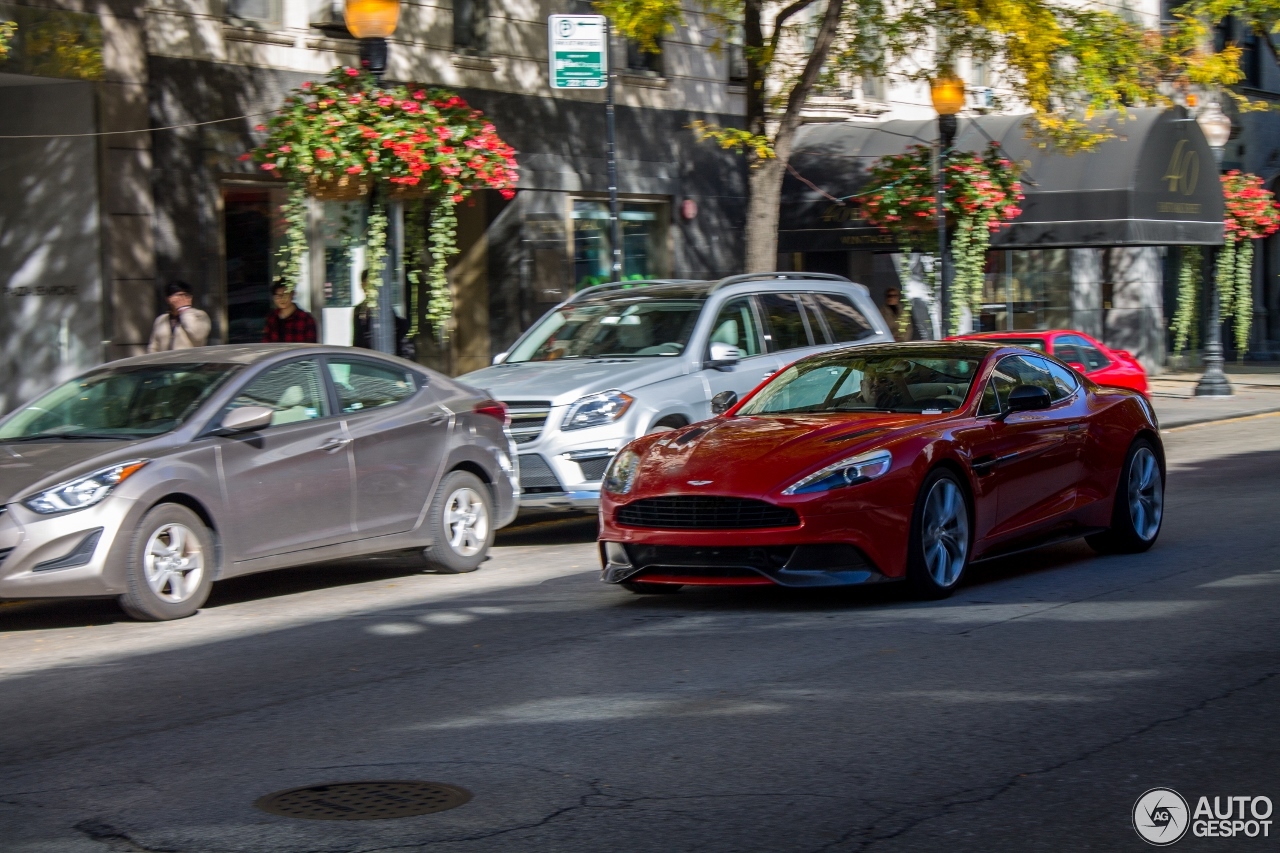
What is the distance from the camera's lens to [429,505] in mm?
11039

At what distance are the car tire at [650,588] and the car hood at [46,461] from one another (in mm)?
2910

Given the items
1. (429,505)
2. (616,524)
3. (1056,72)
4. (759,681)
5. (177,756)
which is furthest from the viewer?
(1056,72)

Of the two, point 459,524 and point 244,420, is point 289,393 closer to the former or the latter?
point 244,420

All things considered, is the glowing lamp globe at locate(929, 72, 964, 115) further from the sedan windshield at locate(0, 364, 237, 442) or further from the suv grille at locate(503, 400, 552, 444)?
the sedan windshield at locate(0, 364, 237, 442)

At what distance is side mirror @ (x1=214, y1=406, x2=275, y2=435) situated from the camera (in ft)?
31.9

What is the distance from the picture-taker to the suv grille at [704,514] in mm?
8688

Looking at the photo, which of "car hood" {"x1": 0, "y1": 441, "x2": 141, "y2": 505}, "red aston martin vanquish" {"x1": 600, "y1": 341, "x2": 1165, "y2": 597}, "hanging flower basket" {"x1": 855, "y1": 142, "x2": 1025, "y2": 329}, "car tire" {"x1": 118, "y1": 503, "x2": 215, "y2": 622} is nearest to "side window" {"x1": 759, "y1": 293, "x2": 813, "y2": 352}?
"red aston martin vanquish" {"x1": 600, "y1": 341, "x2": 1165, "y2": 597}

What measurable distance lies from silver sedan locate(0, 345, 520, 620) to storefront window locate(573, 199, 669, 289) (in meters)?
12.8

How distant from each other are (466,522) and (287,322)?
6.13 m

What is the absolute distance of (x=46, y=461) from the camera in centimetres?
937

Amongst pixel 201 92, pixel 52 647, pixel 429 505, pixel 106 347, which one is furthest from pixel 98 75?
pixel 52 647

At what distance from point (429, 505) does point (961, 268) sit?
541 inches

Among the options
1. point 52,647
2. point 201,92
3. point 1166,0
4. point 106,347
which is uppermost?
point 1166,0

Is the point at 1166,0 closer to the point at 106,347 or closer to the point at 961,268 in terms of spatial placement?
the point at 961,268
